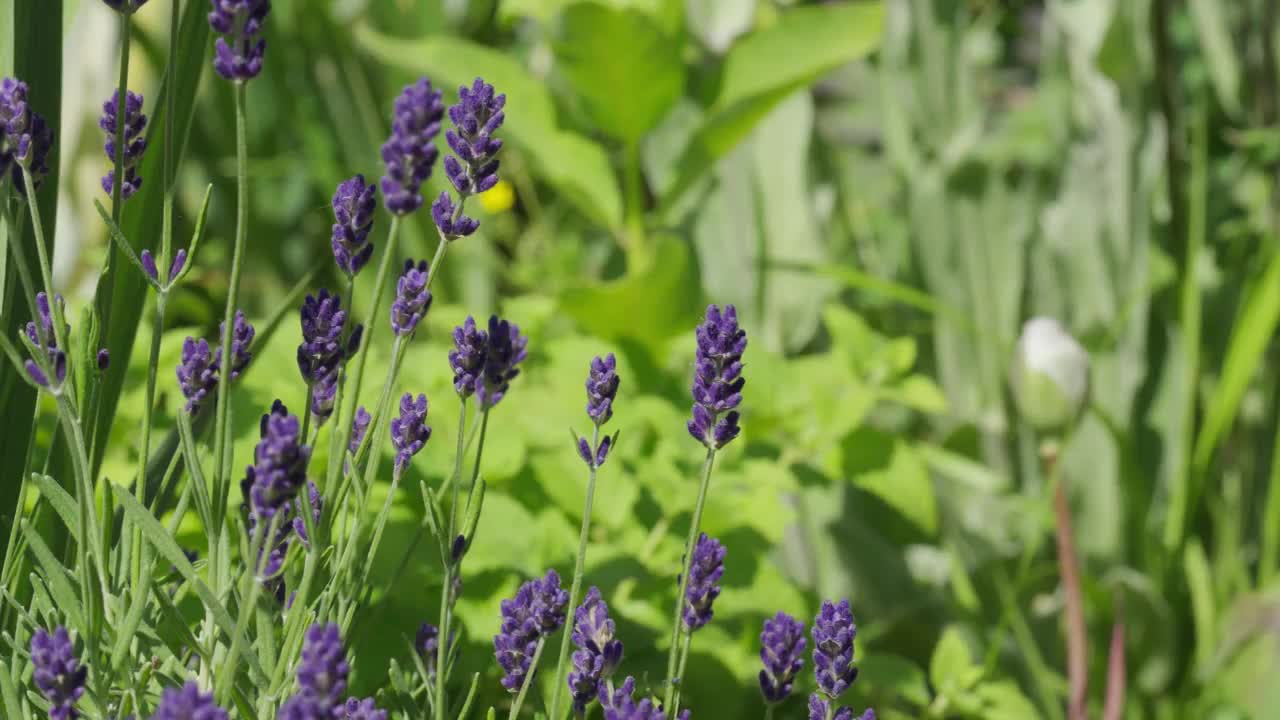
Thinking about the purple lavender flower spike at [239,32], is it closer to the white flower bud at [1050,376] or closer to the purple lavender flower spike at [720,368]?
the purple lavender flower spike at [720,368]

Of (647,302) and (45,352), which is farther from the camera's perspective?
(647,302)

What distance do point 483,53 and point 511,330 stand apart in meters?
0.80

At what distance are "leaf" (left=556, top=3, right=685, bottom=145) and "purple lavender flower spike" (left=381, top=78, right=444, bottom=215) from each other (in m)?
0.84

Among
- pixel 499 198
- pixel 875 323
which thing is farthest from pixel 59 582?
pixel 499 198

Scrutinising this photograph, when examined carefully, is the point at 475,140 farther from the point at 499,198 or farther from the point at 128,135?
the point at 499,198

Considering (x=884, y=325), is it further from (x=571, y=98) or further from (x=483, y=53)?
(x=483, y=53)

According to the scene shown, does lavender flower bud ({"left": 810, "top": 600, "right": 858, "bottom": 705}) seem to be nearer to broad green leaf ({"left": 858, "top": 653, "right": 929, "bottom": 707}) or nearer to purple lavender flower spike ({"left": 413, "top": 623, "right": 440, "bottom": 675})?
purple lavender flower spike ({"left": 413, "top": 623, "right": 440, "bottom": 675})

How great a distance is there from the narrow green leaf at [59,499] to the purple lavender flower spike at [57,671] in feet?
0.31

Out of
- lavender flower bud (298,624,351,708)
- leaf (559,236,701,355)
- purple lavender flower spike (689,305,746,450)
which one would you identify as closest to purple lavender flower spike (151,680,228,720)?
lavender flower bud (298,624,351,708)

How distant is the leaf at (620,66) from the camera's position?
1330mm

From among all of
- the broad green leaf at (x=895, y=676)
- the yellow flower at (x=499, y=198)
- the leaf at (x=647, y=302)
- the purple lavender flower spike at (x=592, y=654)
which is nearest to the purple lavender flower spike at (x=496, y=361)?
the purple lavender flower spike at (x=592, y=654)

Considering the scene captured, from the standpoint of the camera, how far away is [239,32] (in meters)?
0.53

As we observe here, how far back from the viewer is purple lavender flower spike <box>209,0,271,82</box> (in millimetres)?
527

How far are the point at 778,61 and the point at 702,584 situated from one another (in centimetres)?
81
